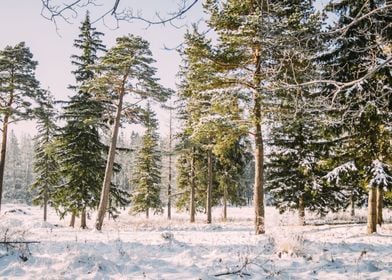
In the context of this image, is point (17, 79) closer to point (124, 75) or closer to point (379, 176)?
point (124, 75)

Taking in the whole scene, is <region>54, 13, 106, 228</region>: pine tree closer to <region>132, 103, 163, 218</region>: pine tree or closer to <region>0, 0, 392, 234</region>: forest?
<region>0, 0, 392, 234</region>: forest

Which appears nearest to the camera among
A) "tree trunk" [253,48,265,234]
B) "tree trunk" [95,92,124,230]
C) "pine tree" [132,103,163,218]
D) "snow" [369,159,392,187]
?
"snow" [369,159,392,187]

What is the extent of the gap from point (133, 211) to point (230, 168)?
43.5ft

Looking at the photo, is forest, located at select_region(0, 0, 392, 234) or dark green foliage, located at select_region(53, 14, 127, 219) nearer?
forest, located at select_region(0, 0, 392, 234)

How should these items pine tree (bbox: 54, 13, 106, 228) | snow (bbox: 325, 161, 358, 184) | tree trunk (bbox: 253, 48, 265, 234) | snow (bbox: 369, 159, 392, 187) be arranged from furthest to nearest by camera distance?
pine tree (bbox: 54, 13, 106, 228) → tree trunk (bbox: 253, 48, 265, 234) → snow (bbox: 325, 161, 358, 184) → snow (bbox: 369, 159, 392, 187)

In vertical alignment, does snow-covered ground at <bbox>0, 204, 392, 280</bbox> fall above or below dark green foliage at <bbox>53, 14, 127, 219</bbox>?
below

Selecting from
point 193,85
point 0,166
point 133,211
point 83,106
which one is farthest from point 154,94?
point 133,211

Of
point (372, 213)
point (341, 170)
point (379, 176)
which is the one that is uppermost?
point (341, 170)

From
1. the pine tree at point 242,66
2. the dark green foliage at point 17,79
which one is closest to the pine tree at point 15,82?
the dark green foliage at point 17,79

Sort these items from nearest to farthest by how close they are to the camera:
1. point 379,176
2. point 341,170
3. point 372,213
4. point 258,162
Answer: point 379,176 < point 341,170 < point 372,213 < point 258,162

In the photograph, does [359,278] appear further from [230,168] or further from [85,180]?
Answer: [230,168]

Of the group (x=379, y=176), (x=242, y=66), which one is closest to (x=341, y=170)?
(x=379, y=176)

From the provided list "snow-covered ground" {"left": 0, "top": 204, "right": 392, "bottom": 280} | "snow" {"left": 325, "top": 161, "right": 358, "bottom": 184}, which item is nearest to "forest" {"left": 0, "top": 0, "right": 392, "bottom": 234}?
"snow" {"left": 325, "top": 161, "right": 358, "bottom": 184}

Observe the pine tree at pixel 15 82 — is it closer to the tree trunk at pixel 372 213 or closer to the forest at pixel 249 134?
the forest at pixel 249 134
